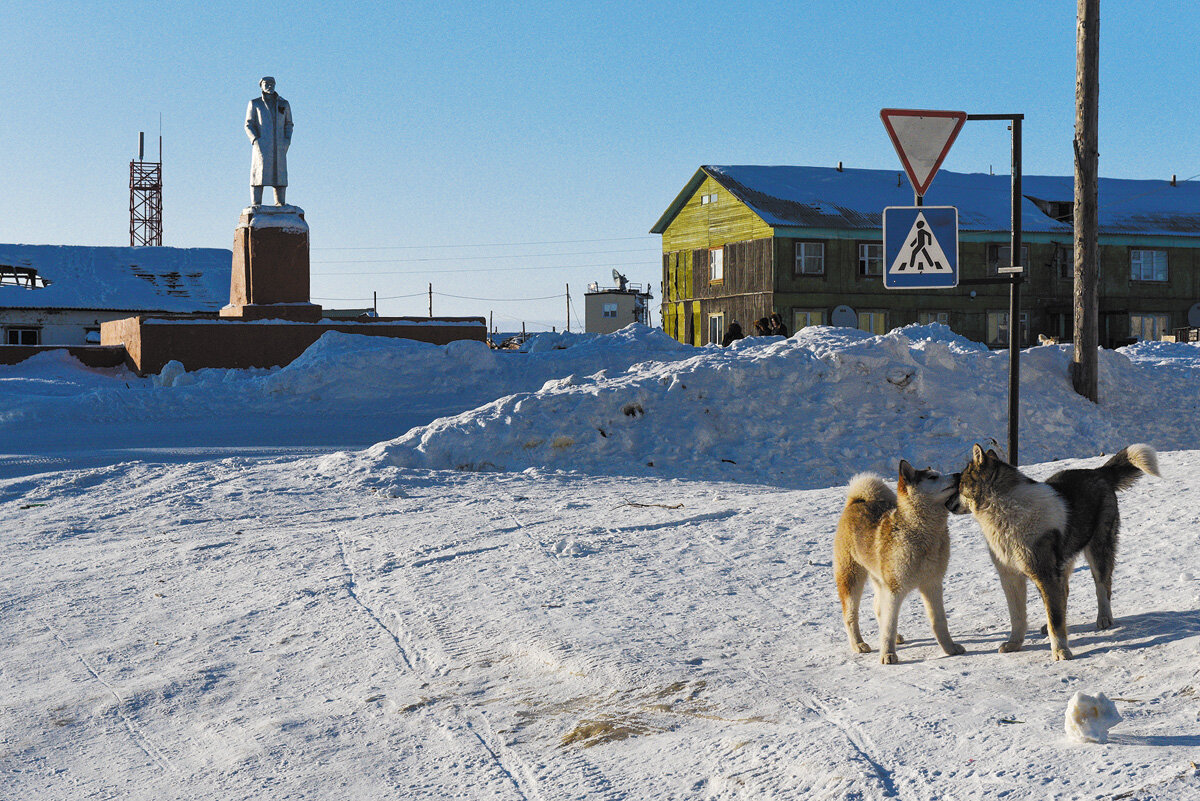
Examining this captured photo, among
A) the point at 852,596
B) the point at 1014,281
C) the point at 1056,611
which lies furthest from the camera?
the point at 1014,281

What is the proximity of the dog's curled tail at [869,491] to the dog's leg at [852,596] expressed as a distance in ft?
0.95

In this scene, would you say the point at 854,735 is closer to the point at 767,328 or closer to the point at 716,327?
the point at 767,328

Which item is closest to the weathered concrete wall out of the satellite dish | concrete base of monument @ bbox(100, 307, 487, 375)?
concrete base of monument @ bbox(100, 307, 487, 375)

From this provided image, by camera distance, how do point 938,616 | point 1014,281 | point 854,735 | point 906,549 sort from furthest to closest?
point 1014,281 → point 938,616 → point 906,549 → point 854,735

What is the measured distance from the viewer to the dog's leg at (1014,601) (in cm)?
A: 418

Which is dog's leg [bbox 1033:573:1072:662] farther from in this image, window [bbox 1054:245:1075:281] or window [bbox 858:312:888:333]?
window [bbox 1054:245:1075:281]

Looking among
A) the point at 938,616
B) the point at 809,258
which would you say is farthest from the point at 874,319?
the point at 938,616

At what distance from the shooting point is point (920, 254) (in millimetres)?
7039

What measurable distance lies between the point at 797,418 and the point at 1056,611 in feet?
27.2

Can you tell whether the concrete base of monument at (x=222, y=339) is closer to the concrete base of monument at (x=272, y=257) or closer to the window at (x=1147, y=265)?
the concrete base of monument at (x=272, y=257)

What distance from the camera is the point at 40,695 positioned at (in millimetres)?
4703

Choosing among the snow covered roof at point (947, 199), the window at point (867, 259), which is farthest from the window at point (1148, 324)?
the window at point (867, 259)

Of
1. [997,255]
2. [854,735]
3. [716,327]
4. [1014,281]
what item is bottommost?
[854,735]

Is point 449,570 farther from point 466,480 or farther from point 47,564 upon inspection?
point 466,480
